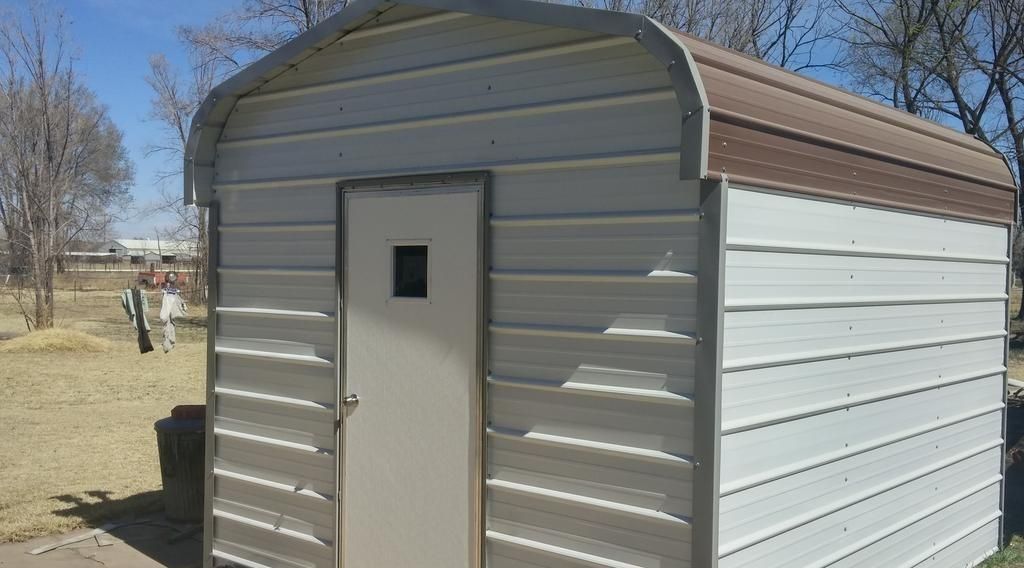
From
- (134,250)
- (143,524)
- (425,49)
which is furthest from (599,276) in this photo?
(134,250)

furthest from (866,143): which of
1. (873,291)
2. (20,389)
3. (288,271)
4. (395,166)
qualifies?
(20,389)

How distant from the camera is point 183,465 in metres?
6.57

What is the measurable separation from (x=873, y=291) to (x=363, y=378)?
8.93 feet

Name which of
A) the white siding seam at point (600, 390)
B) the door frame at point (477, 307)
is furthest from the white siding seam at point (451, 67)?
the white siding seam at point (600, 390)

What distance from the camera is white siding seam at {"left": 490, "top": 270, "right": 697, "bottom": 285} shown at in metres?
3.80

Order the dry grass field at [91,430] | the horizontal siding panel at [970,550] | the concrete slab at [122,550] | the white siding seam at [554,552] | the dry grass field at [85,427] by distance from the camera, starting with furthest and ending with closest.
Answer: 1. the dry grass field at [85,427]
2. the dry grass field at [91,430]
3. the concrete slab at [122,550]
4. the horizontal siding panel at [970,550]
5. the white siding seam at [554,552]

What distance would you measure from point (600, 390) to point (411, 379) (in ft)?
3.75

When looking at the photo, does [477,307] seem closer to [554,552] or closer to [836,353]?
[554,552]

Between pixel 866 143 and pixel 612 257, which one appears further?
pixel 866 143

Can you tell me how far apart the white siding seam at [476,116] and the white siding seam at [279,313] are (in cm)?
98

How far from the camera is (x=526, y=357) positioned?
14.0 feet

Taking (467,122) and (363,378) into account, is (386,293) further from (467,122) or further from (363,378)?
(467,122)

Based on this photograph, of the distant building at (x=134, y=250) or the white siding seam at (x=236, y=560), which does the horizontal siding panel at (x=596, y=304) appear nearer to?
the white siding seam at (x=236, y=560)

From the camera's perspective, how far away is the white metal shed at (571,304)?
12.6 ft
